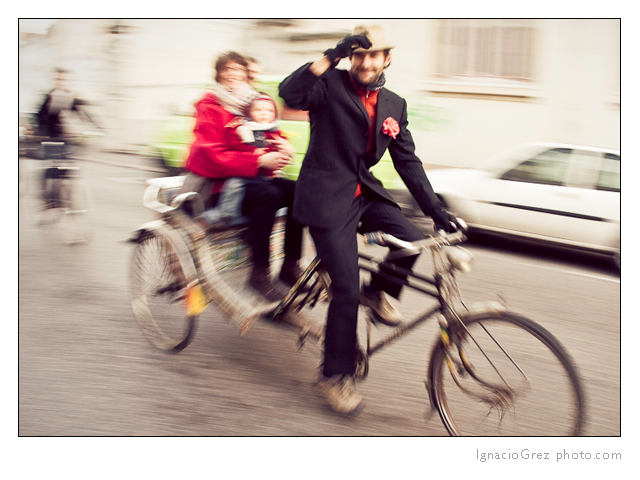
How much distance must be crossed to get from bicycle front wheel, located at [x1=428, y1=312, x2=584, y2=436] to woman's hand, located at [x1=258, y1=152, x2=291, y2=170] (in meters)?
1.42

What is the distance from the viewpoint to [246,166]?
3.37 metres

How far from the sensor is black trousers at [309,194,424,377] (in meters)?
2.87

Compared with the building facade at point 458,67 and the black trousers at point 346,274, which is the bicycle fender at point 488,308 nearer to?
the black trousers at point 346,274

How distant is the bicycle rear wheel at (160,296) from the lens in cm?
365

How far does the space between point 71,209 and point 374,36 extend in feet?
17.1

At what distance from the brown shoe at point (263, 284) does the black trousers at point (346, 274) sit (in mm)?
566

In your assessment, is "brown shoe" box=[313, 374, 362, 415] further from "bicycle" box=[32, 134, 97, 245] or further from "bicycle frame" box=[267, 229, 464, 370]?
"bicycle" box=[32, 134, 97, 245]

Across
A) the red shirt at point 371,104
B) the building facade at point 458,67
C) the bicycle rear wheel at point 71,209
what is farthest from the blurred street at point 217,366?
the building facade at point 458,67

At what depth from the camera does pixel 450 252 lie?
2621mm
